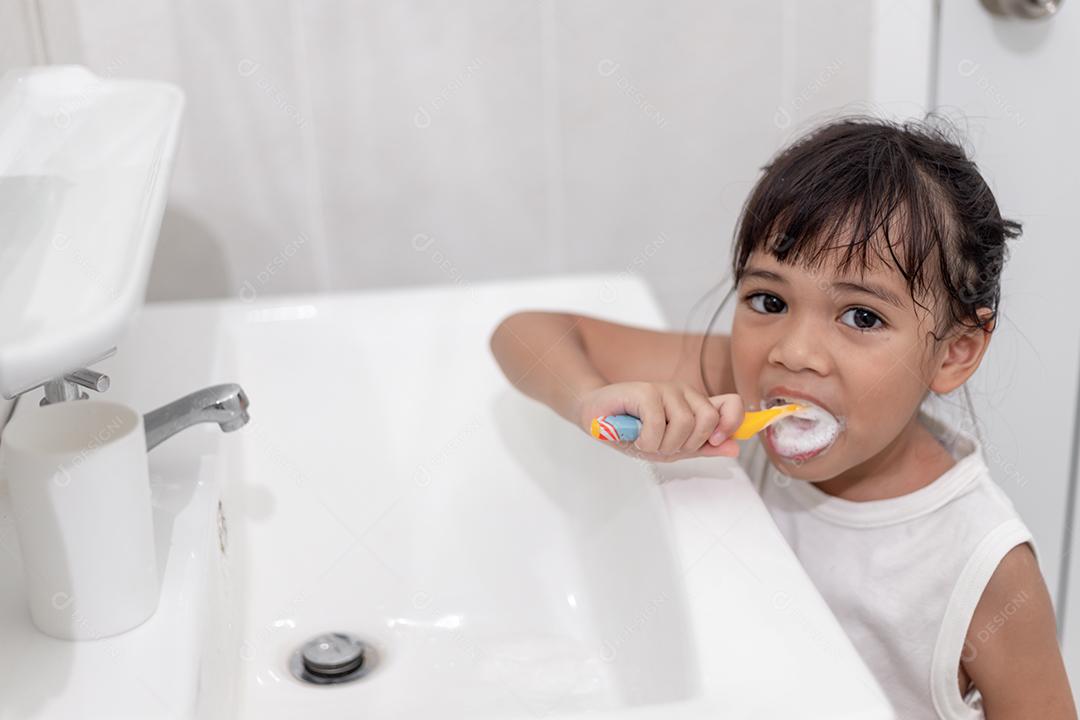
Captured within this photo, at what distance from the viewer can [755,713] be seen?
0.58 meters

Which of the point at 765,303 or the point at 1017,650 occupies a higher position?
the point at 765,303

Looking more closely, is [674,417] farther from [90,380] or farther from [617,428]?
[90,380]

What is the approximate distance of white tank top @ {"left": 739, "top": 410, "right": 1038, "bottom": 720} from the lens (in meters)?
0.88

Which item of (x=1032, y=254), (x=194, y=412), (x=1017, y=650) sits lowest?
(x=1017, y=650)

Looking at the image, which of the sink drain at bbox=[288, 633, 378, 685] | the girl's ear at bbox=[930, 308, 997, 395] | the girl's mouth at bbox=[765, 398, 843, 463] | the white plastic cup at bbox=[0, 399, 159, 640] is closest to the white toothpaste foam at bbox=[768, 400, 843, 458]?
the girl's mouth at bbox=[765, 398, 843, 463]

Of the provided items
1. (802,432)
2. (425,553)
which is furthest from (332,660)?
(802,432)

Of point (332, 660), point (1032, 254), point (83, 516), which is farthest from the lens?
point (1032, 254)

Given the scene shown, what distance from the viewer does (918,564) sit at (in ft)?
3.07

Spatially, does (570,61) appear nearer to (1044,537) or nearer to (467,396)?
(467,396)

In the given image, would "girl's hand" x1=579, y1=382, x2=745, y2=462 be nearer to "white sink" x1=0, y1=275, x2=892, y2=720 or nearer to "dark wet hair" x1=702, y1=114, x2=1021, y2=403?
"white sink" x1=0, y1=275, x2=892, y2=720

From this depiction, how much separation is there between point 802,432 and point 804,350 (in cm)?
7

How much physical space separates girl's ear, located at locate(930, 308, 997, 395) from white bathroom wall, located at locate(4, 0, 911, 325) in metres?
0.47

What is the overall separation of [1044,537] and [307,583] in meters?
0.85

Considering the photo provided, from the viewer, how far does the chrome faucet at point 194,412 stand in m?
0.72
